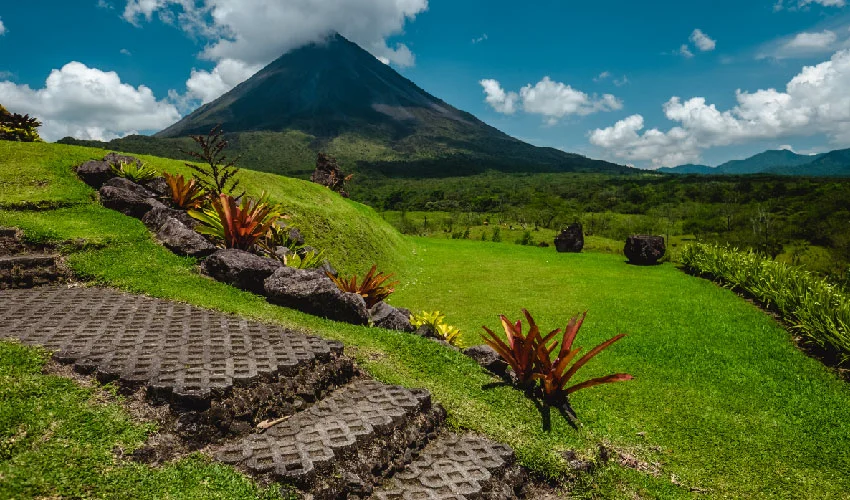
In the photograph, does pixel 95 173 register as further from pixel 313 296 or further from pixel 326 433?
pixel 326 433

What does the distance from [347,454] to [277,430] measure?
24.0 inches

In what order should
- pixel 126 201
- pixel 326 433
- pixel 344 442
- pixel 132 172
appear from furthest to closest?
pixel 132 172, pixel 126 201, pixel 326 433, pixel 344 442

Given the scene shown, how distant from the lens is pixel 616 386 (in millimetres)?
6914

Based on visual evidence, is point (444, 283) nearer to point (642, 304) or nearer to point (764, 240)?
point (642, 304)

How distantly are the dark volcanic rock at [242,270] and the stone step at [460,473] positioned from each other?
4.29 metres

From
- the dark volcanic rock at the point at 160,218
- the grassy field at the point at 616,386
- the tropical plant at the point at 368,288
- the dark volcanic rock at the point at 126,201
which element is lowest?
the grassy field at the point at 616,386

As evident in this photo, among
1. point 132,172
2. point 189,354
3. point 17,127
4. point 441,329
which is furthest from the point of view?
point 17,127

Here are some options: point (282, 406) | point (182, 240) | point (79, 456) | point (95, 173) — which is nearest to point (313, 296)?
point (282, 406)

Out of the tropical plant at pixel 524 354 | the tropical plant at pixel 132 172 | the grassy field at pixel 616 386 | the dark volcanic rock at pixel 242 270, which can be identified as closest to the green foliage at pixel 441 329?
the grassy field at pixel 616 386

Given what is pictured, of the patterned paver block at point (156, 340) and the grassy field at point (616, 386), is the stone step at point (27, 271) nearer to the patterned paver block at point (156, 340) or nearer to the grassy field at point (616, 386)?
the patterned paver block at point (156, 340)

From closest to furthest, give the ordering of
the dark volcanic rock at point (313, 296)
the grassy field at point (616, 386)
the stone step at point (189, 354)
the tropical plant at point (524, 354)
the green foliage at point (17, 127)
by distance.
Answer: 1. the stone step at point (189, 354)
2. the grassy field at point (616, 386)
3. the tropical plant at point (524, 354)
4. the dark volcanic rock at point (313, 296)
5. the green foliage at point (17, 127)

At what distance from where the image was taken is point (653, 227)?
154 ft

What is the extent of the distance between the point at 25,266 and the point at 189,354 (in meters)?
3.89

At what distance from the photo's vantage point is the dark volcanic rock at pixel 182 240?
26.2 feet
